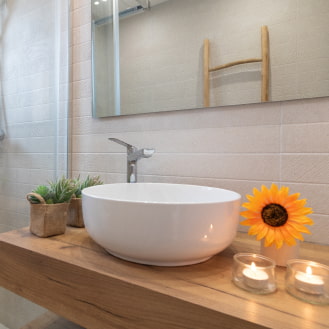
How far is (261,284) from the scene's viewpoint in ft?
1.45

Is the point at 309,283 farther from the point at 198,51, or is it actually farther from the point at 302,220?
the point at 198,51

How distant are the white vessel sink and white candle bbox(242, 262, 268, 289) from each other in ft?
0.26

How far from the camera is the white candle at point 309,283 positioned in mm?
419

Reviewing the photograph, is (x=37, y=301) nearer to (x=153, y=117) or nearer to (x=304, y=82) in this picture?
(x=153, y=117)

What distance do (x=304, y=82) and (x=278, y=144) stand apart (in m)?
0.20

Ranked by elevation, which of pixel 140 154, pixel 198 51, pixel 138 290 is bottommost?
Result: pixel 138 290

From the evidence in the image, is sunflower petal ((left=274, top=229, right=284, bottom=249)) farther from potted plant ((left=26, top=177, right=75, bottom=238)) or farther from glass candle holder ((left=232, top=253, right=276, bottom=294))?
potted plant ((left=26, top=177, right=75, bottom=238))

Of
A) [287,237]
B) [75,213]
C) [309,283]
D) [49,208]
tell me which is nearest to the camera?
[309,283]

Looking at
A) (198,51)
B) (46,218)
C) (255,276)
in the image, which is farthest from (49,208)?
(198,51)

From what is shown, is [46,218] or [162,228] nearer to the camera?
[162,228]

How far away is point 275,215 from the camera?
54cm

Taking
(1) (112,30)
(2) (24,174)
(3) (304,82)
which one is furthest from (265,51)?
(2) (24,174)

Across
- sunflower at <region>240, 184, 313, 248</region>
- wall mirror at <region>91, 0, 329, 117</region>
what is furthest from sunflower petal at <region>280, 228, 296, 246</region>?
wall mirror at <region>91, 0, 329, 117</region>

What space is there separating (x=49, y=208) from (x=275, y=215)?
61 cm
